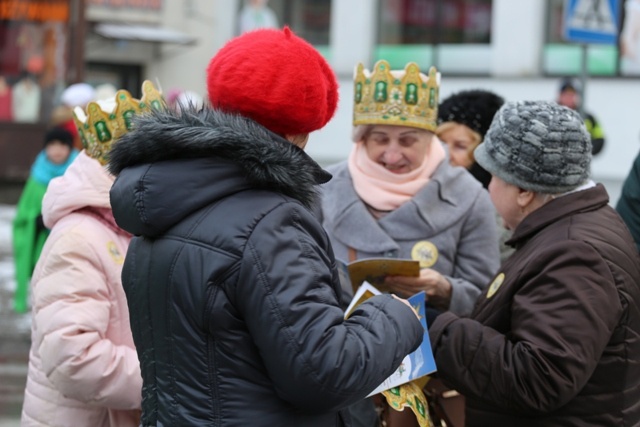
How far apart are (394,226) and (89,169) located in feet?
3.74

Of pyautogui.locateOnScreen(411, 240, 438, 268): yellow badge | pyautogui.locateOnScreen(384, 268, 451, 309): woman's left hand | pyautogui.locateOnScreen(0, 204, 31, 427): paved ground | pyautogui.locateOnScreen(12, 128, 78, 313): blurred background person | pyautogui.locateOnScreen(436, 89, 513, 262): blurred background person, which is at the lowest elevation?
pyautogui.locateOnScreen(0, 204, 31, 427): paved ground

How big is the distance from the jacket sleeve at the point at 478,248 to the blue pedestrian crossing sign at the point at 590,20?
14.4ft

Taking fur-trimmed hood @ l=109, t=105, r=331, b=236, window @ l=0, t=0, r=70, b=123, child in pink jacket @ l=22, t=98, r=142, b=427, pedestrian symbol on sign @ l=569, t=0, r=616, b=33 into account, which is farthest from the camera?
window @ l=0, t=0, r=70, b=123

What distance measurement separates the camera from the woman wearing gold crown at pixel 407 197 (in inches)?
154

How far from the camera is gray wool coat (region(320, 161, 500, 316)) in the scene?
3.91 metres

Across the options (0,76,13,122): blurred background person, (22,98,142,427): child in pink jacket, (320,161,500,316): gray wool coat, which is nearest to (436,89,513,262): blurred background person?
(320,161,500,316): gray wool coat

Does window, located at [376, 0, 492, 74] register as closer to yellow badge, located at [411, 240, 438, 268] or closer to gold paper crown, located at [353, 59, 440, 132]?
gold paper crown, located at [353, 59, 440, 132]

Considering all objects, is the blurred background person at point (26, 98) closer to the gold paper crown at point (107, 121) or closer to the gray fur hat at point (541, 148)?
the gold paper crown at point (107, 121)

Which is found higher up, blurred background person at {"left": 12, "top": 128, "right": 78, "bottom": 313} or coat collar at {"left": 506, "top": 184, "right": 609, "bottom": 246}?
coat collar at {"left": 506, "top": 184, "right": 609, "bottom": 246}

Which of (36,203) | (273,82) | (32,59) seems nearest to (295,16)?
(32,59)

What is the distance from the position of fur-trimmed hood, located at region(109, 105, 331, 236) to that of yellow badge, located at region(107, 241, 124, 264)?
924 millimetres

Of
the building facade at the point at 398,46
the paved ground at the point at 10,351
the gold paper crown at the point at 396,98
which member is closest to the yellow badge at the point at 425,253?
the gold paper crown at the point at 396,98

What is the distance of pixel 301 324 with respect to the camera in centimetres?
225

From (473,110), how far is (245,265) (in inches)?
115
